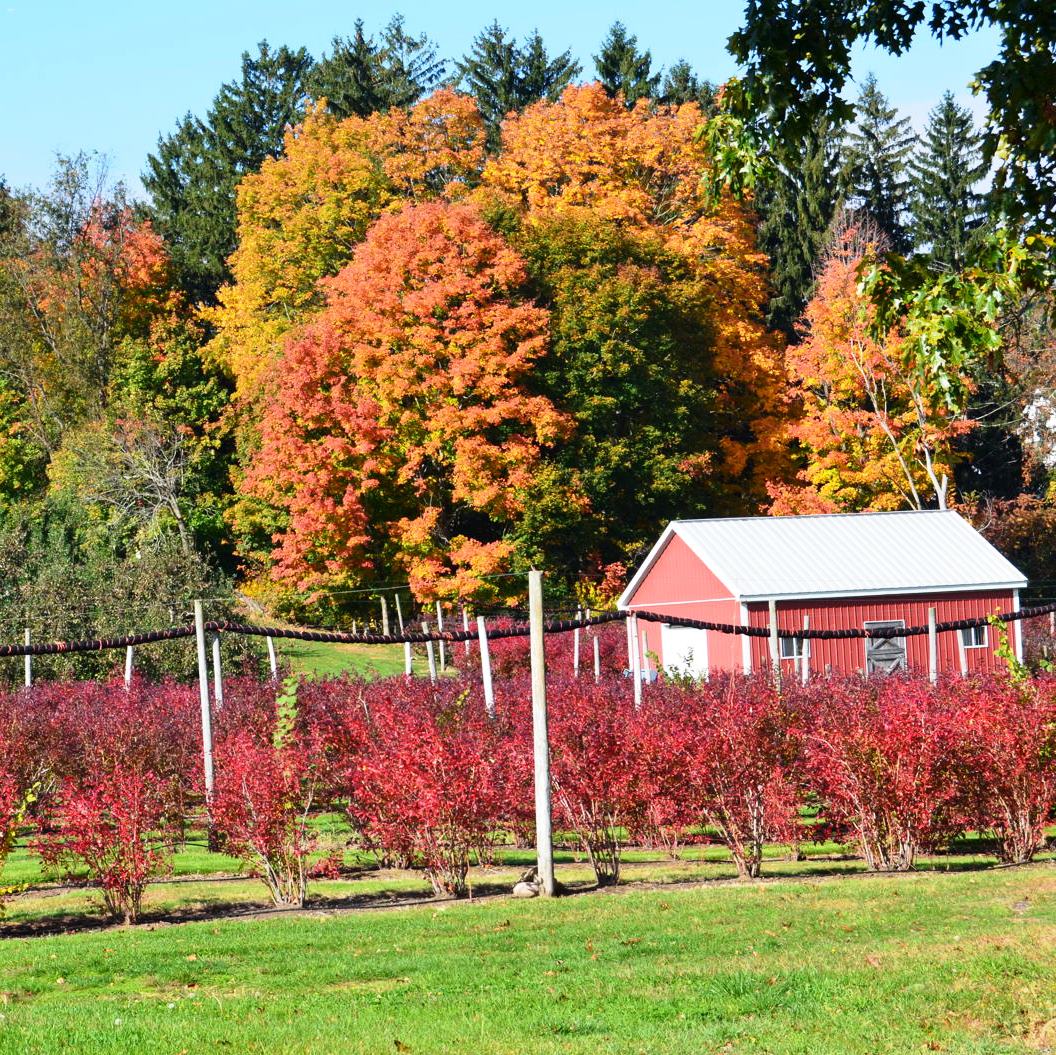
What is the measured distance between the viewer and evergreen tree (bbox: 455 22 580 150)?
62094 millimetres

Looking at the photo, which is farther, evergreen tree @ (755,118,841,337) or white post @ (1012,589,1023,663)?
evergreen tree @ (755,118,841,337)

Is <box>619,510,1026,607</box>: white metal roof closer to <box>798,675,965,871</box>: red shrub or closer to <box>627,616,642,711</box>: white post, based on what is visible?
<box>627,616,642,711</box>: white post

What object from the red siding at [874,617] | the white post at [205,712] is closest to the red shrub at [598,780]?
the white post at [205,712]

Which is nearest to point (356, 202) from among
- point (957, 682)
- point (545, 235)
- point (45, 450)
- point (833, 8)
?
→ point (545, 235)

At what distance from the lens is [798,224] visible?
190ft

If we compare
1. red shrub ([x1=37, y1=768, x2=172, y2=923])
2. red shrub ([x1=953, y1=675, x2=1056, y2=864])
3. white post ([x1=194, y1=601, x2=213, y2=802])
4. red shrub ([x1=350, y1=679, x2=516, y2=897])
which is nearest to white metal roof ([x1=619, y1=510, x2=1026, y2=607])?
red shrub ([x1=953, y1=675, x2=1056, y2=864])

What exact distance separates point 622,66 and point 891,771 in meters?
53.3

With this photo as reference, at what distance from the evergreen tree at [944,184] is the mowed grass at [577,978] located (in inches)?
2027

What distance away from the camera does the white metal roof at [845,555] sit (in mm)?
33188

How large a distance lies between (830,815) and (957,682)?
7.72ft

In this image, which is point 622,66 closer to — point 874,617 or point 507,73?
point 507,73

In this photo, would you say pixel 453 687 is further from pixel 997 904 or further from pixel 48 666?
pixel 48 666

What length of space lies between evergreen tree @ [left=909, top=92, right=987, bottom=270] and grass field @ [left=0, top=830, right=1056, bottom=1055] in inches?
1984

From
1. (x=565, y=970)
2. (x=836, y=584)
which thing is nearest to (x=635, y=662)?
(x=565, y=970)
